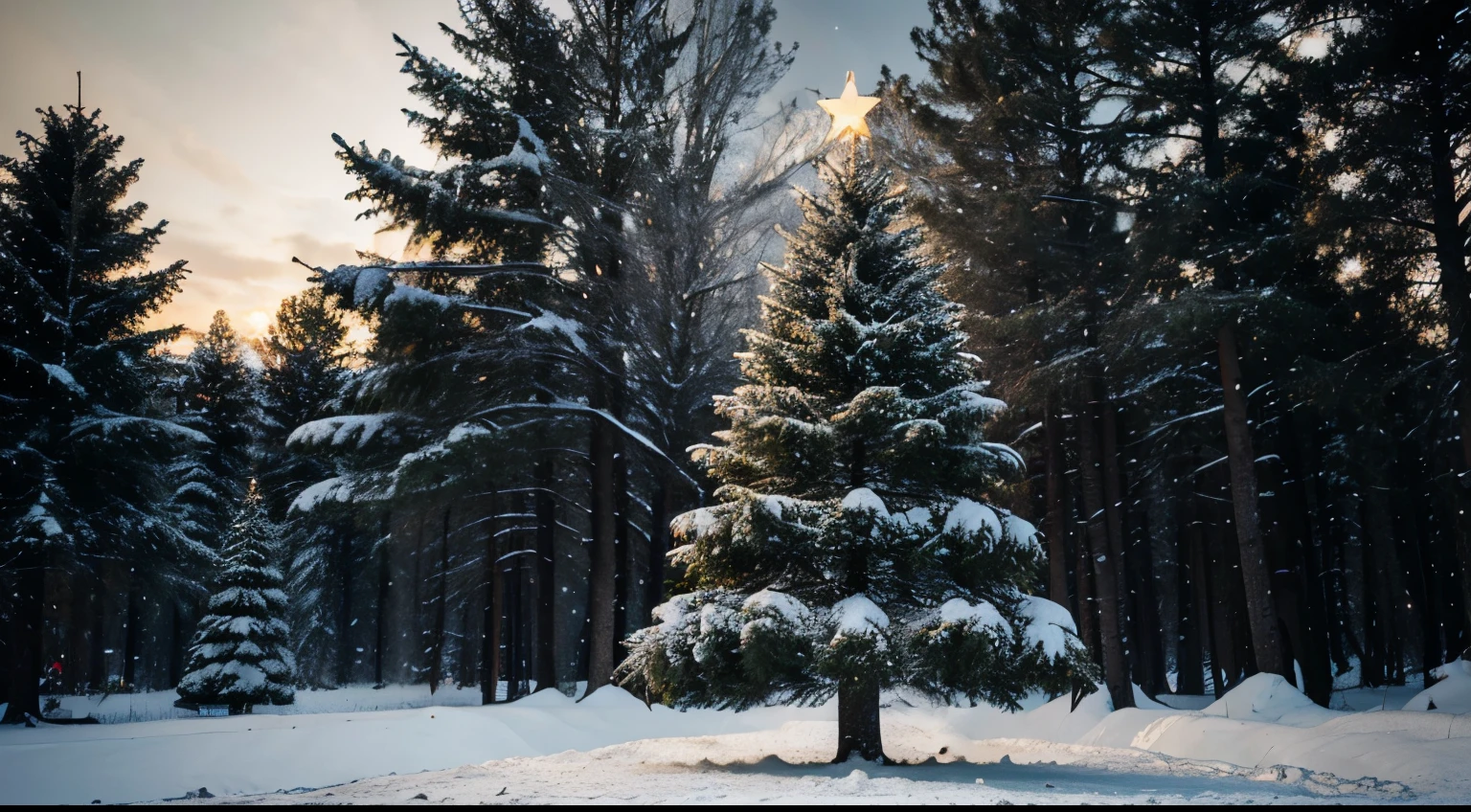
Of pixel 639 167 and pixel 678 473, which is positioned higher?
pixel 639 167

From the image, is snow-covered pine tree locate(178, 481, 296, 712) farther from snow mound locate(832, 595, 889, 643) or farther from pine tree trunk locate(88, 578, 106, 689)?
snow mound locate(832, 595, 889, 643)

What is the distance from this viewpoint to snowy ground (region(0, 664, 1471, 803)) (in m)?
8.14

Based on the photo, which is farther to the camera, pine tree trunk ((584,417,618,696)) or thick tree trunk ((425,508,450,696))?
thick tree trunk ((425,508,450,696))

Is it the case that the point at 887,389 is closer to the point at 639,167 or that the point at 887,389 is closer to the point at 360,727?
the point at 360,727

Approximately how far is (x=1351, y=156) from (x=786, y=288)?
911cm

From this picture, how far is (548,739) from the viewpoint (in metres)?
13.7

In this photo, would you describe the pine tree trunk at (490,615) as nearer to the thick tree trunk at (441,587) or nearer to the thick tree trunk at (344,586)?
the thick tree trunk at (441,587)

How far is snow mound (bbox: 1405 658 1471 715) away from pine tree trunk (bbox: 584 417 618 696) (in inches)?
496

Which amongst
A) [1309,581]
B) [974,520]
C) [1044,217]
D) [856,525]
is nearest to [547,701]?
[856,525]

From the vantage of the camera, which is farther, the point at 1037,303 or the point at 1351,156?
the point at 1037,303

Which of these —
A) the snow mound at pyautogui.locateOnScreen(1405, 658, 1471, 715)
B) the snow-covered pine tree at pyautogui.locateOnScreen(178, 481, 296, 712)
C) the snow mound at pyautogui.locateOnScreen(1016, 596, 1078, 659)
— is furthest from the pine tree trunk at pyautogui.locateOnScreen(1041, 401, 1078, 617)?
the snow-covered pine tree at pyautogui.locateOnScreen(178, 481, 296, 712)

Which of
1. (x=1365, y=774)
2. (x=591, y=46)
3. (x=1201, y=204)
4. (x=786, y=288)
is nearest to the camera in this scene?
(x=1365, y=774)

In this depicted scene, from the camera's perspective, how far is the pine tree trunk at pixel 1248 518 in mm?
14844

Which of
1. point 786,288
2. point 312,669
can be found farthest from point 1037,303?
point 312,669
